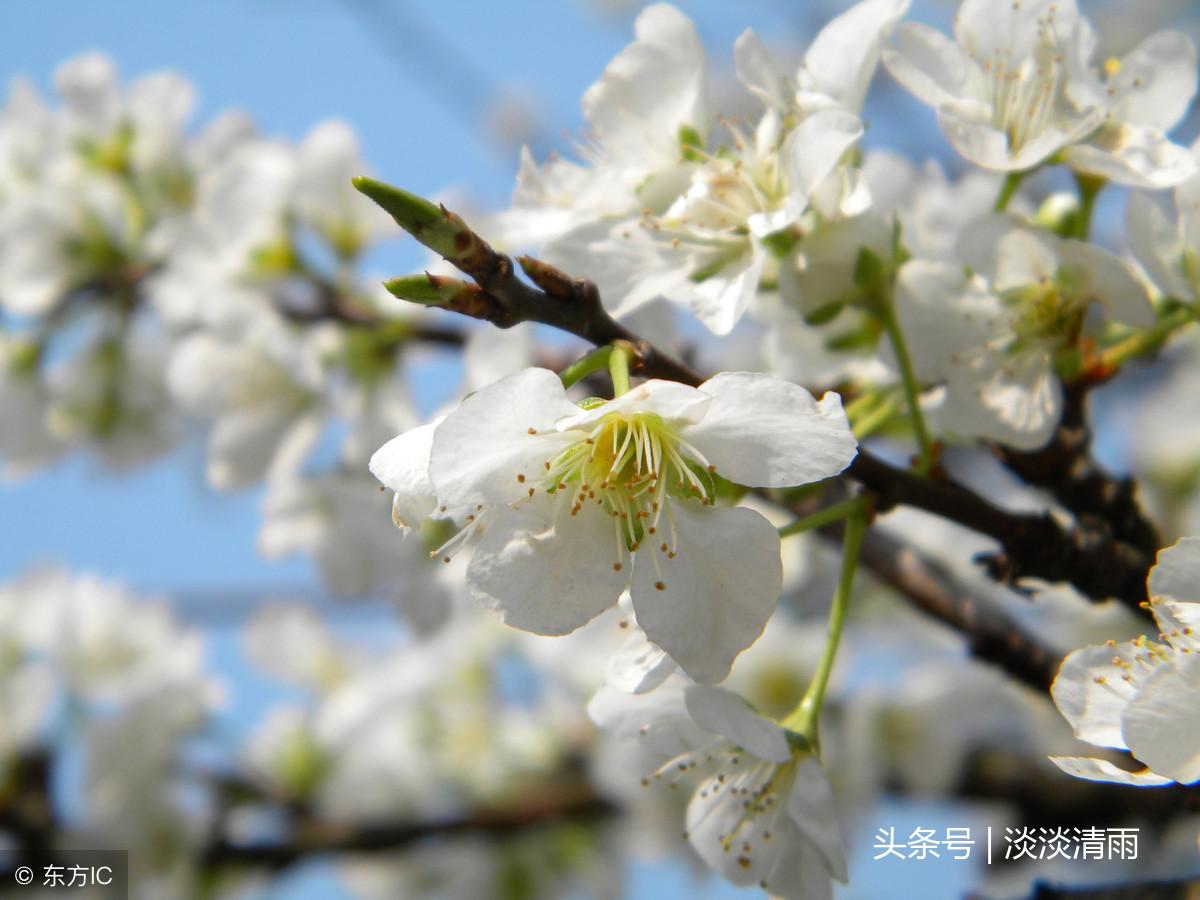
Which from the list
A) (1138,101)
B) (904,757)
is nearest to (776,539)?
(1138,101)

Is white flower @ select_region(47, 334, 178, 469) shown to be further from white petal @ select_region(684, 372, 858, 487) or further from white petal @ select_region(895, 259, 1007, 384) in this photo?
white petal @ select_region(684, 372, 858, 487)

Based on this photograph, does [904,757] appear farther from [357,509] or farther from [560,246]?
[560,246]

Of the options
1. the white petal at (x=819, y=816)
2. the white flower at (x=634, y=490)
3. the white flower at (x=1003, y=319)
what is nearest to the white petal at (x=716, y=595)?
the white flower at (x=634, y=490)

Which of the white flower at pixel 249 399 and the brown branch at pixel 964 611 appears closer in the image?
the brown branch at pixel 964 611

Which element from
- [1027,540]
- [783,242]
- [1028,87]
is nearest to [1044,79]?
[1028,87]

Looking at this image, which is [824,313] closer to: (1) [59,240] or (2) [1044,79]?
(2) [1044,79]

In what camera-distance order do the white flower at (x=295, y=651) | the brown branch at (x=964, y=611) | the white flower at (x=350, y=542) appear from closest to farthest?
the brown branch at (x=964, y=611) < the white flower at (x=350, y=542) < the white flower at (x=295, y=651)

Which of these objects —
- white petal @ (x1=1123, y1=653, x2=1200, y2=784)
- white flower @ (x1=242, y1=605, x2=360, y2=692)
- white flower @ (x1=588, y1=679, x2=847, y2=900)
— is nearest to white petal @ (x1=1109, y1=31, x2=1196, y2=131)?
white petal @ (x1=1123, y1=653, x2=1200, y2=784)

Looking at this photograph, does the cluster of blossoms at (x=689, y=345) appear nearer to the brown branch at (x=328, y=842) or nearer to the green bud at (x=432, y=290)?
the green bud at (x=432, y=290)

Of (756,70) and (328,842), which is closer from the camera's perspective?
(756,70)
